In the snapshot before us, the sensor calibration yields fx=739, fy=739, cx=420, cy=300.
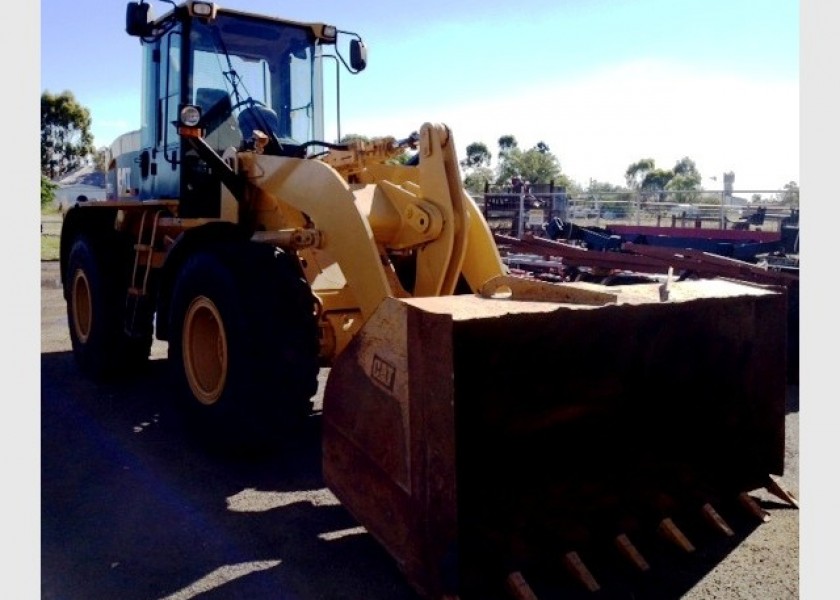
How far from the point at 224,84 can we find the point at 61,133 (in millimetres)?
1888

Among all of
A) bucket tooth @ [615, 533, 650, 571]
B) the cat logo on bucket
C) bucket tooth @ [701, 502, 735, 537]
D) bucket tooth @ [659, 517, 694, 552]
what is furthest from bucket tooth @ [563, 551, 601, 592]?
the cat logo on bucket

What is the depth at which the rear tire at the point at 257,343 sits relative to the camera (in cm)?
418

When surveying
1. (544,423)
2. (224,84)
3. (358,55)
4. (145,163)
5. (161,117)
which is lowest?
(544,423)

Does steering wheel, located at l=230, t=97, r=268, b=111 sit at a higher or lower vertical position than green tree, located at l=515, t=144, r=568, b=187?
lower

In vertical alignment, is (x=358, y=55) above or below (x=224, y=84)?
above

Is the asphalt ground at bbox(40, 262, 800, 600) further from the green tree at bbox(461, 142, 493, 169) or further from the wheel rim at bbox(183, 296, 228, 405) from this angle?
the green tree at bbox(461, 142, 493, 169)

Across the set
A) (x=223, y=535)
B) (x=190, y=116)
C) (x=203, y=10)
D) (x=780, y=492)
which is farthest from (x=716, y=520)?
(x=203, y=10)

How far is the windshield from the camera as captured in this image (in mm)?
5625

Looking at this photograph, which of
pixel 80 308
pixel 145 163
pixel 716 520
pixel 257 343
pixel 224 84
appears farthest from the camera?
pixel 80 308

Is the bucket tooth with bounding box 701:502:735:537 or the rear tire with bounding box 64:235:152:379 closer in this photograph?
the bucket tooth with bounding box 701:502:735:537

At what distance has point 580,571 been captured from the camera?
3.12 m

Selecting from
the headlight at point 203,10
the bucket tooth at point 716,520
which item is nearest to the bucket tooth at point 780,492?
the bucket tooth at point 716,520

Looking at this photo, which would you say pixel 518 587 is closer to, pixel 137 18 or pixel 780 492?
pixel 780 492

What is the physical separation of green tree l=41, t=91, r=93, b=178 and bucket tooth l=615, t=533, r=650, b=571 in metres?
5.25
